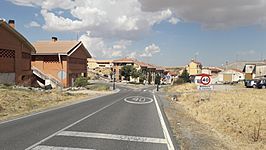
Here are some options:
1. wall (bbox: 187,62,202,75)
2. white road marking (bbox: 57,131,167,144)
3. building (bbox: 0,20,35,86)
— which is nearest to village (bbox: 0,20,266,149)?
building (bbox: 0,20,35,86)

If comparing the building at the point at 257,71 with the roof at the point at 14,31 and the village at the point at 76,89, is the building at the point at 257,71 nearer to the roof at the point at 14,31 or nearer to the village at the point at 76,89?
the village at the point at 76,89

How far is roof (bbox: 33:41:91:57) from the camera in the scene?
185 feet

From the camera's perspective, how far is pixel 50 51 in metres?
57.3

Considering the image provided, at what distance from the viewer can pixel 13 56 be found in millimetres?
40094

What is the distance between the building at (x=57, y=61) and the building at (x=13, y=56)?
7.54 meters

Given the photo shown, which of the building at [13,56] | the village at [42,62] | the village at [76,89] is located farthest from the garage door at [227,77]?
the building at [13,56]

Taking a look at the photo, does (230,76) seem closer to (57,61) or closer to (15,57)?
(57,61)

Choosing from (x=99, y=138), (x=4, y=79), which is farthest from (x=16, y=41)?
(x=99, y=138)

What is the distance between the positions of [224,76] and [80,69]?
5555cm

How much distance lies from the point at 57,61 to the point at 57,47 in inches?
136

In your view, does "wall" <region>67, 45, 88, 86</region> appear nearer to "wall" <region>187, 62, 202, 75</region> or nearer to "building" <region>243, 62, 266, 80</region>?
"building" <region>243, 62, 266, 80</region>

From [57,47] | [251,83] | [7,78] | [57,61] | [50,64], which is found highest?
[57,47]

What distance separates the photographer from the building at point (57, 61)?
53438 millimetres

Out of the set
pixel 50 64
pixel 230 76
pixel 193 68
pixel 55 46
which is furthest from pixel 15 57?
pixel 193 68
